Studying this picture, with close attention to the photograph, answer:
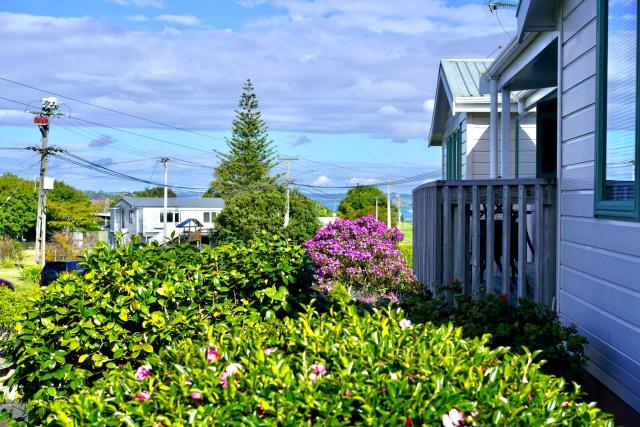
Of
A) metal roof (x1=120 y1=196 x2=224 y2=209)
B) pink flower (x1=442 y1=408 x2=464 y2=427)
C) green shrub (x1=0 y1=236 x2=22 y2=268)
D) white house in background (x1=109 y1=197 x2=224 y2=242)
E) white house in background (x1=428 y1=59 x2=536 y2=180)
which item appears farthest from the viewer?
metal roof (x1=120 y1=196 x2=224 y2=209)

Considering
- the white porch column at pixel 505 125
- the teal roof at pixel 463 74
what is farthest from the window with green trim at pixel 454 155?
the white porch column at pixel 505 125

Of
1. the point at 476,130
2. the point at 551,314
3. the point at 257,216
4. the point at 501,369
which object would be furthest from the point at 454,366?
the point at 257,216

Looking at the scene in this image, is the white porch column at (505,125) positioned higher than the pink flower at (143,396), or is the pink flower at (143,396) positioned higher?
the white porch column at (505,125)

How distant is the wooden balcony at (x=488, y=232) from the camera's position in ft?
21.2

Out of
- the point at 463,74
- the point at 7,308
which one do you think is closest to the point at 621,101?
the point at 463,74

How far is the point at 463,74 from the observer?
13633mm

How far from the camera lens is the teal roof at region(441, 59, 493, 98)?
1306 cm

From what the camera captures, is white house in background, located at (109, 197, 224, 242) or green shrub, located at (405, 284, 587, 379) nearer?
green shrub, located at (405, 284, 587, 379)

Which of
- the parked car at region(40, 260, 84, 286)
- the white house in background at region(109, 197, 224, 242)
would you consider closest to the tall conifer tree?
the white house in background at region(109, 197, 224, 242)

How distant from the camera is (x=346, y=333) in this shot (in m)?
3.34

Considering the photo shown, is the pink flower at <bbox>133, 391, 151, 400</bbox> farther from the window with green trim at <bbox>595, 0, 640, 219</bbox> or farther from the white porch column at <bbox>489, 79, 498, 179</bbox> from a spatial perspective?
the white porch column at <bbox>489, 79, 498, 179</bbox>

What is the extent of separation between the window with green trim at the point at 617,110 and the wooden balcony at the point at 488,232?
143cm

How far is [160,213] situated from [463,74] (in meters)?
58.5

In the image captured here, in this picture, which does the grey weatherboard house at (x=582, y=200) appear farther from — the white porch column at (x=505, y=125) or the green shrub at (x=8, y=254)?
the green shrub at (x=8, y=254)
